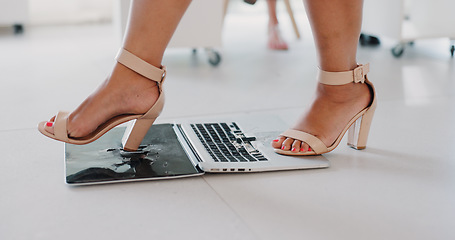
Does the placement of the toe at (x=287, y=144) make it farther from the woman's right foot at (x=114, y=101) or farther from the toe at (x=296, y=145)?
the woman's right foot at (x=114, y=101)

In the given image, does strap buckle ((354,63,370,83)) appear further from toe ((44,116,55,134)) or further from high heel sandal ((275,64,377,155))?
toe ((44,116,55,134))

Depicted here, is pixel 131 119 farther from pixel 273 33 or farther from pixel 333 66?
pixel 273 33

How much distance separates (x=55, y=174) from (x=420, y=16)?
1781 millimetres

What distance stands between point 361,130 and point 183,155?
0.39 meters

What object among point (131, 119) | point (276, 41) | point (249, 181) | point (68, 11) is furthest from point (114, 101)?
point (68, 11)

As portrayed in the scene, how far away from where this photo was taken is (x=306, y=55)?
2.45 meters

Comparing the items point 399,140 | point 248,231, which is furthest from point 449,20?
point 248,231

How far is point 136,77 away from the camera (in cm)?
112

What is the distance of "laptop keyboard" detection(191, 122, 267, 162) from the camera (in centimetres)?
119

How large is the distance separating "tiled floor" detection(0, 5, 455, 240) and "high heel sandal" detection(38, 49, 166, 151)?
0.26 feet

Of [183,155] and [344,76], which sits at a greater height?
[344,76]

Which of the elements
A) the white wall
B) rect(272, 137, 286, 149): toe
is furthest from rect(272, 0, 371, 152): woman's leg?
the white wall

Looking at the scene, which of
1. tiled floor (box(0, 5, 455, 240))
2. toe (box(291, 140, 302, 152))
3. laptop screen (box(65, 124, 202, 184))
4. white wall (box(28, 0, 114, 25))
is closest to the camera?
tiled floor (box(0, 5, 455, 240))

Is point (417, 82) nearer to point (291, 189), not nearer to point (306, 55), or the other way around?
point (306, 55)
